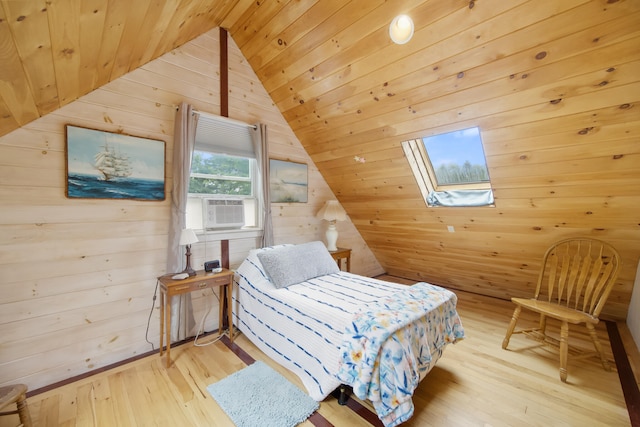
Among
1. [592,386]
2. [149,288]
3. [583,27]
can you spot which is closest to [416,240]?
[592,386]

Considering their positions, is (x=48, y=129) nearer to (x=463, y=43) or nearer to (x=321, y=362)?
(x=321, y=362)

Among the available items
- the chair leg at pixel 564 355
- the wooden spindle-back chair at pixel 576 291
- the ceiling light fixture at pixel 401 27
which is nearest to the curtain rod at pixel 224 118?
the ceiling light fixture at pixel 401 27

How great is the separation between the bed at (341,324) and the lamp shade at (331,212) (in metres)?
0.68

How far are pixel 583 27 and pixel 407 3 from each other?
93 centimetres

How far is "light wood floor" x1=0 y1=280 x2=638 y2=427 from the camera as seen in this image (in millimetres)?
1596

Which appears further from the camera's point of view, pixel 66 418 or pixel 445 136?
pixel 445 136

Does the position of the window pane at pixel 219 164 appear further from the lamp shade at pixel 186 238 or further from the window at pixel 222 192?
the lamp shade at pixel 186 238

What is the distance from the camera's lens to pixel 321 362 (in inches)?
69.1

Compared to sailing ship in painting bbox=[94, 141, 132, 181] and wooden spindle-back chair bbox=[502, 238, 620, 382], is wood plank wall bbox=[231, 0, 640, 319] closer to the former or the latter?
wooden spindle-back chair bbox=[502, 238, 620, 382]

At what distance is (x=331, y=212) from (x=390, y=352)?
2.07 m

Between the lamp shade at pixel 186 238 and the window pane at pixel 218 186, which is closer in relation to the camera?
the lamp shade at pixel 186 238

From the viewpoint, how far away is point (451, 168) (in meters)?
2.90

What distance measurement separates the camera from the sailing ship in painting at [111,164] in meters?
2.01

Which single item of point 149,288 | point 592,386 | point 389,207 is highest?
point 389,207
